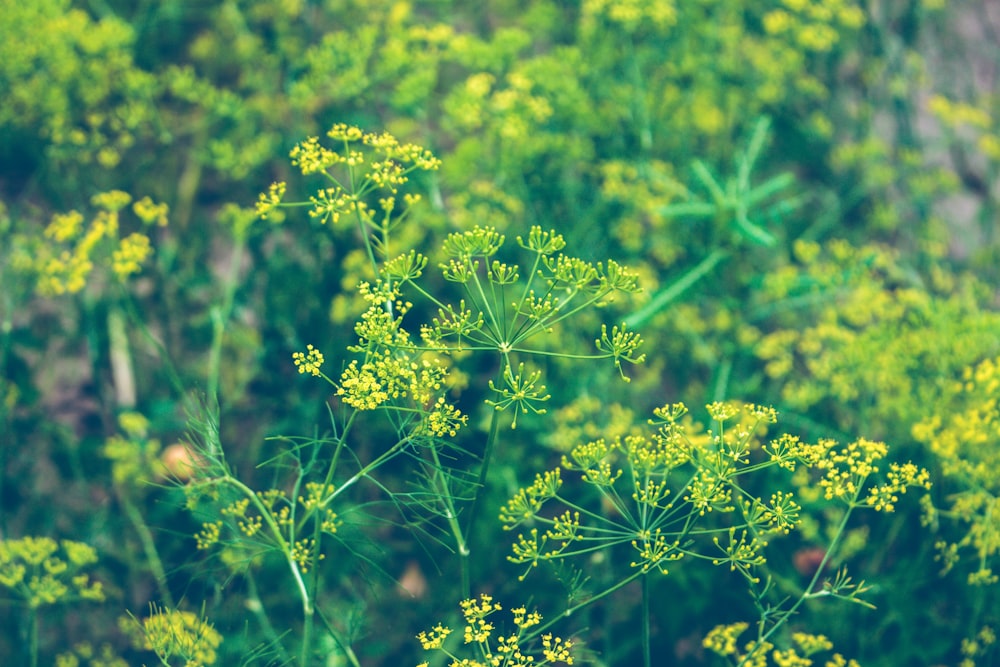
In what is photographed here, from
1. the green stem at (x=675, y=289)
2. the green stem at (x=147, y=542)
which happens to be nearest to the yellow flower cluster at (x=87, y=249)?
the green stem at (x=147, y=542)

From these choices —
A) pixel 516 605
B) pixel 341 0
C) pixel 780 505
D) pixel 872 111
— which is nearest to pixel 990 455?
pixel 780 505

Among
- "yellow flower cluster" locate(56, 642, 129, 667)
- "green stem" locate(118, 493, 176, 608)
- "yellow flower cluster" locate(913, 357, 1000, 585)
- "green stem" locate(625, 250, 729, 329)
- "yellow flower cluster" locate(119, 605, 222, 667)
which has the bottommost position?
"yellow flower cluster" locate(56, 642, 129, 667)

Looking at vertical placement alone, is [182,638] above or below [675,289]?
below

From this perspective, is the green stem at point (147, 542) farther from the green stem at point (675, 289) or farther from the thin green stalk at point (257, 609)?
the green stem at point (675, 289)

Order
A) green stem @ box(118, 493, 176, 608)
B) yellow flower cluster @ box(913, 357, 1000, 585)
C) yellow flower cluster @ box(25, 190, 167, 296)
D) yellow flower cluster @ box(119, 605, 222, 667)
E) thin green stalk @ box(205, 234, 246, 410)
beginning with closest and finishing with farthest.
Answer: yellow flower cluster @ box(119, 605, 222, 667) → yellow flower cluster @ box(913, 357, 1000, 585) → yellow flower cluster @ box(25, 190, 167, 296) → green stem @ box(118, 493, 176, 608) → thin green stalk @ box(205, 234, 246, 410)

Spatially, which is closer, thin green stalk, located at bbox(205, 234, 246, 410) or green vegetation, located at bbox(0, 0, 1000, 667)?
green vegetation, located at bbox(0, 0, 1000, 667)

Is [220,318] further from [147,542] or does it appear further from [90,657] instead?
[90,657]

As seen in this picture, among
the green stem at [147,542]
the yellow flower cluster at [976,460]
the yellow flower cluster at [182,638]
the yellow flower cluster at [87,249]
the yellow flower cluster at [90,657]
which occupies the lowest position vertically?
the yellow flower cluster at [90,657]

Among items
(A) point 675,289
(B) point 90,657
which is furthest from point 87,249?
(A) point 675,289

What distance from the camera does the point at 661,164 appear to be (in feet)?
11.7

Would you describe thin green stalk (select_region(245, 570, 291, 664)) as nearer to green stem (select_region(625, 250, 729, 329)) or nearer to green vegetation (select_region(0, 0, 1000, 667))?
green vegetation (select_region(0, 0, 1000, 667))

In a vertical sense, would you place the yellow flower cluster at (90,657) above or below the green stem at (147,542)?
below

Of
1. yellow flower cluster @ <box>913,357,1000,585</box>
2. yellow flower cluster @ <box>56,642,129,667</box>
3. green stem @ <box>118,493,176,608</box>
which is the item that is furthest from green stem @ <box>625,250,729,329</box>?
yellow flower cluster @ <box>56,642,129,667</box>

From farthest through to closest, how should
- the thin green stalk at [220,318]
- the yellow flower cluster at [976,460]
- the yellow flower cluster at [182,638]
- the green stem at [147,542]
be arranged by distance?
1. the thin green stalk at [220,318]
2. the green stem at [147,542]
3. the yellow flower cluster at [976,460]
4. the yellow flower cluster at [182,638]
